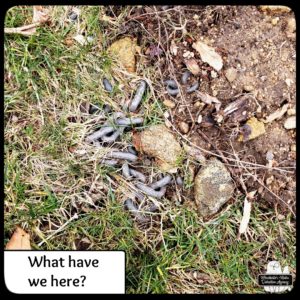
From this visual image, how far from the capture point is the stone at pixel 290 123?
1.89 m

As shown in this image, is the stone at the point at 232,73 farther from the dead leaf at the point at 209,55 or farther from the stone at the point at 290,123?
the stone at the point at 290,123

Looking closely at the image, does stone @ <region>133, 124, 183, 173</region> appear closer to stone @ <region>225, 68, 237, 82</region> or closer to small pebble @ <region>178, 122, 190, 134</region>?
small pebble @ <region>178, 122, 190, 134</region>

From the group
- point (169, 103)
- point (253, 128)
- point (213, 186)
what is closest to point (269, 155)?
point (253, 128)

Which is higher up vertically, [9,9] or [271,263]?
[9,9]

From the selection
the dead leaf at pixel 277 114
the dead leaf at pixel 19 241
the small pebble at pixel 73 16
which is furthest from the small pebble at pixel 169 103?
the dead leaf at pixel 19 241

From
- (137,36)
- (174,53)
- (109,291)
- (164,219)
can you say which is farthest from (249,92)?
(109,291)

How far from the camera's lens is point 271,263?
191 centimetres

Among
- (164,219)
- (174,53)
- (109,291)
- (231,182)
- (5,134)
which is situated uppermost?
(174,53)

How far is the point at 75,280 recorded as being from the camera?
184cm

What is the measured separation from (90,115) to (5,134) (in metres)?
0.39

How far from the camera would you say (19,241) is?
187cm

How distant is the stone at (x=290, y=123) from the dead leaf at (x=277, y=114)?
0.04 metres

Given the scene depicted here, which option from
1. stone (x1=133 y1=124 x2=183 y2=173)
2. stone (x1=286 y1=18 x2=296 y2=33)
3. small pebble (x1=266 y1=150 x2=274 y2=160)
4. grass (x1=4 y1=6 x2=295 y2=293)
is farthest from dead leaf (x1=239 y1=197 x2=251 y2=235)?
stone (x1=286 y1=18 x2=296 y2=33)

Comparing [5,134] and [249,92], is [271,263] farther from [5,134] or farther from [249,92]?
[5,134]
